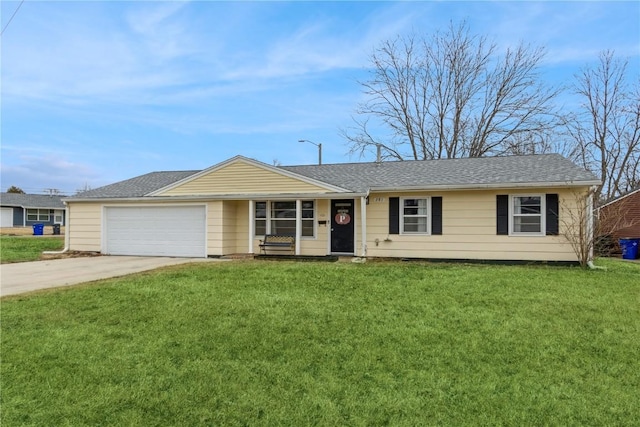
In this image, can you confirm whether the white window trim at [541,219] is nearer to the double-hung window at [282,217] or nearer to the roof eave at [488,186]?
the roof eave at [488,186]

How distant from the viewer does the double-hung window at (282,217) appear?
47.6 feet

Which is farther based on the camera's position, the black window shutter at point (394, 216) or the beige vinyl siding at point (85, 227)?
the beige vinyl siding at point (85, 227)

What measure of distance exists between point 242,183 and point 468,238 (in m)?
7.64

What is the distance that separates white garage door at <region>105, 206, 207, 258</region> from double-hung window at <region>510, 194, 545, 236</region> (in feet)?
33.2

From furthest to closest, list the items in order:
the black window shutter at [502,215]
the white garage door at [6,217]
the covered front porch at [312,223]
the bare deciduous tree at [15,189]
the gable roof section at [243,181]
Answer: the bare deciduous tree at [15,189]
the white garage door at [6,217]
the gable roof section at [243,181]
the covered front porch at [312,223]
the black window shutter at [502,215]

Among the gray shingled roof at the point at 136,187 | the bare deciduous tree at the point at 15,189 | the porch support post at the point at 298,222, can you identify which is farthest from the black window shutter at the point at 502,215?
the bare deciduous tree at the point at 15,189

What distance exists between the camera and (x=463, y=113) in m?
27.4

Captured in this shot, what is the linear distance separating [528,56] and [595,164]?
8.28 meters

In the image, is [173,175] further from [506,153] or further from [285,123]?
[506,153]

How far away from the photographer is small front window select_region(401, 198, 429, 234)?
13.1 metres

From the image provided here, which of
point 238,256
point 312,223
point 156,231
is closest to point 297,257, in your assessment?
point 312,223

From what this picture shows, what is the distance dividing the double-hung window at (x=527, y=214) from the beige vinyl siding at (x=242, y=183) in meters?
6.23

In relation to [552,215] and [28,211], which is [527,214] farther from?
[28,211]

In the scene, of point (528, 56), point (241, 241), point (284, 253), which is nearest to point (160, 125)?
point (241, 241)
